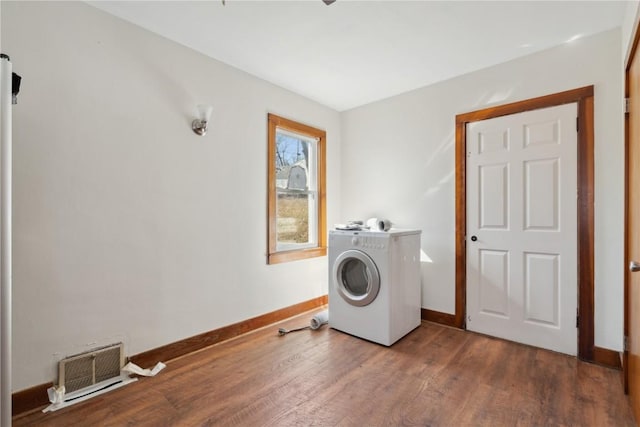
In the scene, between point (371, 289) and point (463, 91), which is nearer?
point (371, 289)

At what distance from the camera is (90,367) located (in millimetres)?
1872

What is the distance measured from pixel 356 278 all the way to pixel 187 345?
58.6 inches

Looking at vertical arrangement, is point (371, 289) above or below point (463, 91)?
below

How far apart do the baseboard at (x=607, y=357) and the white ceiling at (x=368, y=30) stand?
226cm

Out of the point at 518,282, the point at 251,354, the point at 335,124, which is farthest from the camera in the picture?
the point at 335,124

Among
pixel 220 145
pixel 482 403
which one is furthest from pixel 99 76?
pixel 482 403

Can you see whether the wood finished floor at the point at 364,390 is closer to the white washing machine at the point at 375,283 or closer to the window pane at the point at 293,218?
the white washing machine at the point at 375,283

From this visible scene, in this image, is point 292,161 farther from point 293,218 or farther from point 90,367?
point 90,367

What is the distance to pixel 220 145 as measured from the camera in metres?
2.59

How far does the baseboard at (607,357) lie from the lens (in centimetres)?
209

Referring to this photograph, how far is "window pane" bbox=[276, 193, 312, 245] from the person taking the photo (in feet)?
10.5

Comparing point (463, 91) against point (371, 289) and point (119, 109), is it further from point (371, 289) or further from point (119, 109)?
point (119, 109)

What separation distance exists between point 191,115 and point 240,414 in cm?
209

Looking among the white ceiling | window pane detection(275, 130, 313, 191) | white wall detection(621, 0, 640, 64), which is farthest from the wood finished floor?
the white ceiling
